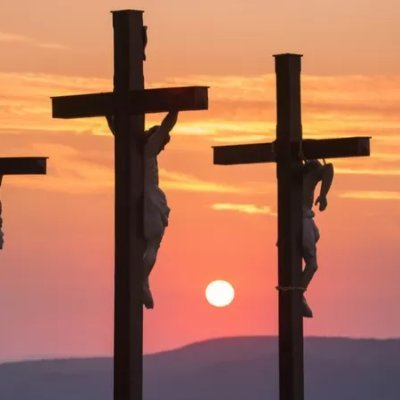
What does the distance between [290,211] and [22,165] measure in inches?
117

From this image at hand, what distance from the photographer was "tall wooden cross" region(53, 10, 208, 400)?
16156 mm

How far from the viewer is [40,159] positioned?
18.3 meters

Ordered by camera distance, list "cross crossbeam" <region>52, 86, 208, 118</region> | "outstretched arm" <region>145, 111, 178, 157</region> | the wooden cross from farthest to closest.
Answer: the wooden cross < "outstretched arm" <region>145, 111, 178, 157</region> < "cross crossbeam" <region>52, 86, 208, 118</region>

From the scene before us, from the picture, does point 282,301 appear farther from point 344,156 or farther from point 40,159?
point 40,159

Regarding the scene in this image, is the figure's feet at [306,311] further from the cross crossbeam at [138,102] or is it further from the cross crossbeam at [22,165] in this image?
the cross crossbeam at [138,102]

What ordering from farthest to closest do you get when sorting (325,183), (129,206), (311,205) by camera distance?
(311,205)
(325,183)
(129,206)

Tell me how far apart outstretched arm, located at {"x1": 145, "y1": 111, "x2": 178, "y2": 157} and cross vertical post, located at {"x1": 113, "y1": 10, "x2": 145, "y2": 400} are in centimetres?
10

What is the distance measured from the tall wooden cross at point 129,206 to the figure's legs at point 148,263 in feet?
0.27

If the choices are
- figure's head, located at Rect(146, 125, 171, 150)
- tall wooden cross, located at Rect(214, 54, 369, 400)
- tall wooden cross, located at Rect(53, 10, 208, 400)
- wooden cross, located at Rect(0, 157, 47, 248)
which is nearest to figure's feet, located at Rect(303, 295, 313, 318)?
tall wooden cross, located at Rect(214, 54, 369, 400)

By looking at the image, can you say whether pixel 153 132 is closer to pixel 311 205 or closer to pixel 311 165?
pixel 311 165

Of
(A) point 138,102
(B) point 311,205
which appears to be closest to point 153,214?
(A) point 138,102

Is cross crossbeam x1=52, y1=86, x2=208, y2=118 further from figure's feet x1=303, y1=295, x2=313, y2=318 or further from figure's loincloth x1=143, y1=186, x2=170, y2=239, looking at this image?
figure's feet x1=303, y1=295, x2=313, y2=318

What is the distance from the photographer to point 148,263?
53.6ft

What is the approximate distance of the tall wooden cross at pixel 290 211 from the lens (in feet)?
60.6
